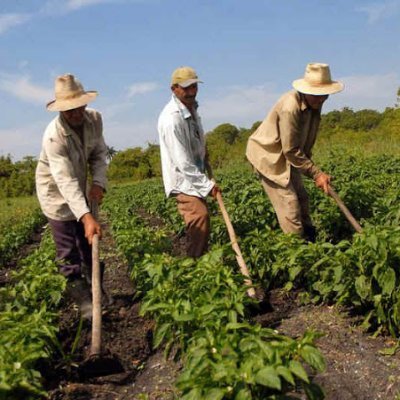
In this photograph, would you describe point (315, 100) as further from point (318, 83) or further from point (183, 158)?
point (183, 158)

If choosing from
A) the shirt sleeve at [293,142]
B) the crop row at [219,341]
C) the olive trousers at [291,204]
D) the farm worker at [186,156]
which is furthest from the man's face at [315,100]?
the crop row at [219,341]

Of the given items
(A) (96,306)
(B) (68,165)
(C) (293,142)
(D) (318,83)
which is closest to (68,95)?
(B) (68,165)

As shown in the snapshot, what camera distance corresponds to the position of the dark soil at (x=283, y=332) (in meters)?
2.88

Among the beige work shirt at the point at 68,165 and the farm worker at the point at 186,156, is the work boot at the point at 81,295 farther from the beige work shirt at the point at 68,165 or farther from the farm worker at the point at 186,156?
the farm worker at the point at 186,156

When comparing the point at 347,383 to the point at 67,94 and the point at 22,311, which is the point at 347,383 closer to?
the point at 22,311

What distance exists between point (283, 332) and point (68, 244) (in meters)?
2.07

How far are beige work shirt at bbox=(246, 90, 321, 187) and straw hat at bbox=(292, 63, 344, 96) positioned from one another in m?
0.17

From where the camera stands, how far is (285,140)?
470 centimetres

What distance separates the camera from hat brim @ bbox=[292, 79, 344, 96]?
14.4ft

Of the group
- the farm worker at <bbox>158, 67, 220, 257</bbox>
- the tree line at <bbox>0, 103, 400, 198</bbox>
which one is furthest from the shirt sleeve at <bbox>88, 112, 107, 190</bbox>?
the tree line at <bbox>0, 103, 400, 198</bbox>

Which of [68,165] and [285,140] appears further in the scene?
[285,140]

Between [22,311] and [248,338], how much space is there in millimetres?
1749

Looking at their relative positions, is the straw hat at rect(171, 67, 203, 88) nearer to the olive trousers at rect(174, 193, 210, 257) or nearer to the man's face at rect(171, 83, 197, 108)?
the man's face at rect(171, 83, 197, 108)

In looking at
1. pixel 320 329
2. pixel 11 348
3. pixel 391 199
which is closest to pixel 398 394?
pixel 320 329
